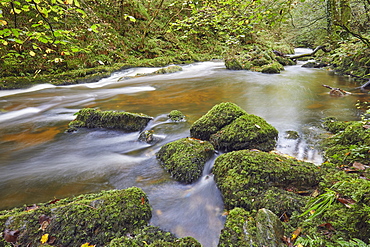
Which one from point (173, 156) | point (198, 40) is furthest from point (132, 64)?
point (173, 156)

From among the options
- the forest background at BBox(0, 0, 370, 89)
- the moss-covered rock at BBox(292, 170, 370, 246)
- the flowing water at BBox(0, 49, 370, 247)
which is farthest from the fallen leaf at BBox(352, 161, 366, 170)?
the forest background at BBox(0, 0, 370, 89)

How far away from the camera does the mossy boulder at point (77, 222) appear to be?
7.47ft

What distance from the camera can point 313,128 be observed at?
5.53 meters

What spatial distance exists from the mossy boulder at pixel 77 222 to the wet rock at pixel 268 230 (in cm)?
141

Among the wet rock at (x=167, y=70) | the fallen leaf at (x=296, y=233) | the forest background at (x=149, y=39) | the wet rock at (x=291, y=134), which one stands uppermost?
the forest background at (x=149, y=39)

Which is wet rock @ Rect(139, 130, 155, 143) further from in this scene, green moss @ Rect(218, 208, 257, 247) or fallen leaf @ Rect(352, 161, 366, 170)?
fallen leaf @ Rect(352, 161, 366, 170)

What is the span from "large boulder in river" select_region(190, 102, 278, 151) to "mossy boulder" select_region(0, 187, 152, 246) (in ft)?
7.95

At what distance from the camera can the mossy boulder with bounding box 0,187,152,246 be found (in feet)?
7.47

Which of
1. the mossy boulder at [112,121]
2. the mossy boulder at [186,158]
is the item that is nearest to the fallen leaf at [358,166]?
the mossy boulder at [186,158]

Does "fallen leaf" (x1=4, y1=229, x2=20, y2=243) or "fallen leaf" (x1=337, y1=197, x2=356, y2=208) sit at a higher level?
"fallen leaf" (x1=4, y1=229, x2=20, y2=243)

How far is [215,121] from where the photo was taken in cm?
486

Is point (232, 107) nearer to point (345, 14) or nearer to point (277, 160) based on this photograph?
point (277, 160)

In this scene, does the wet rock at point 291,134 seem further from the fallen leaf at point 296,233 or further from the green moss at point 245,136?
the fallen leaf at point 296,233

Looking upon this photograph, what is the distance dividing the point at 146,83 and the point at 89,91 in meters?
2.99
